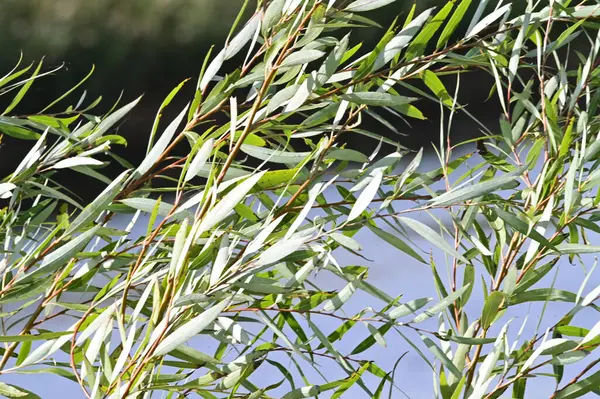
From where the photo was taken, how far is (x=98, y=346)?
342mm

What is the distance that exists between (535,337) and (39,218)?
0.32 meters

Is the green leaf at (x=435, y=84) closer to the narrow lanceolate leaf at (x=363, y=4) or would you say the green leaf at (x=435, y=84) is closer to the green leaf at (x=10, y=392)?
the narrow lanceolate leaf at (x=363, y=4)

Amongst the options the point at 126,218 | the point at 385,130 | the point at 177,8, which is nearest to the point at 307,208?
the point at 177,8

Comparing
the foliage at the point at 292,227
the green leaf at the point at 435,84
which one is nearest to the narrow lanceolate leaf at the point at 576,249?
the foliage at the point at 292,227

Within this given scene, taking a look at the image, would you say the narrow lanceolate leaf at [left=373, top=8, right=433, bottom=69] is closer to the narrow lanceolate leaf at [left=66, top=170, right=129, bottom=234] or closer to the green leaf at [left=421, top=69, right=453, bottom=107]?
the green leaf at [left=421, top=69, right=453, bottom=107]

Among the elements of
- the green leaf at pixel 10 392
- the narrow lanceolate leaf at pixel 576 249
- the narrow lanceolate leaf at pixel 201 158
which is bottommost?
the green leaf at pixel 10 392

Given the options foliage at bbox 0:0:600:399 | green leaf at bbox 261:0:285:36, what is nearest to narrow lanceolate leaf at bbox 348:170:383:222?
foliage at bbox 0:0:600:399

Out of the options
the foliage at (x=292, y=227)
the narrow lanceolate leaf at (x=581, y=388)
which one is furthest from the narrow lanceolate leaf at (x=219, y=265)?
the narrow lanceolate leaf at (x=581, y=388)

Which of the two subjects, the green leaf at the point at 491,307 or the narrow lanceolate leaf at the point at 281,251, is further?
the green leaf at the point at 491,307

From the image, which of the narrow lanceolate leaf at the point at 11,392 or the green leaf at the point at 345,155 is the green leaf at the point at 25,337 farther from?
the green leaf at the point at 345,155

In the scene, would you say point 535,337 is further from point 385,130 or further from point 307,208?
point 385,130

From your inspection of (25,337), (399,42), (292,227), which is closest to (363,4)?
(399,42)

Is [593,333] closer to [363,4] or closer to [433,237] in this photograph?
[433,237]

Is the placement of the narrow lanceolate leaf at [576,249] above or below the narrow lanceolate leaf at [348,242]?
above
